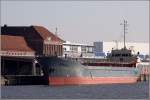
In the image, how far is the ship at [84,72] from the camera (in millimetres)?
56906

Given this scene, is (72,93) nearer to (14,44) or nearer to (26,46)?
(14,44)

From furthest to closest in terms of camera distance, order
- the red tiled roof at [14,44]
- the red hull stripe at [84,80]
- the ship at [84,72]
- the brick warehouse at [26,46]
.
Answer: the red tiled roof at [14,44], the brick warehouse at [26,46], the ship at [84,72], the red hull stripe at [84,80]

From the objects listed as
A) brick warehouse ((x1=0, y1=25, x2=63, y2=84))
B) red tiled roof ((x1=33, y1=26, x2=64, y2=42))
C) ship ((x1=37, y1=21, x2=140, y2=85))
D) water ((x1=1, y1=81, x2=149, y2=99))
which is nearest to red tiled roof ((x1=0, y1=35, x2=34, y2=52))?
brick warehouse ((x1=0, y1=25, x2=63, y2=84))

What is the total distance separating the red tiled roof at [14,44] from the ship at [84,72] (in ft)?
66.6

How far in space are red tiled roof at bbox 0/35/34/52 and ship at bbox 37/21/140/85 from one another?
799 inches

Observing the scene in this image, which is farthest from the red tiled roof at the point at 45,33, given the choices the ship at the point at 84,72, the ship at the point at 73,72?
the ship at the point at 73,72

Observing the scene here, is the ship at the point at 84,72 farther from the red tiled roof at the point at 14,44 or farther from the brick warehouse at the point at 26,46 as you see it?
the red tiled roof at the point at 14,44

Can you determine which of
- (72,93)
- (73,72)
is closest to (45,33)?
(73,72)

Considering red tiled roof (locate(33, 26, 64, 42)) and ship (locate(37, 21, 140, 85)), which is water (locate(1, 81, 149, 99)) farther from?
A: red tiled roof (locate(33, 26, 64, 42))

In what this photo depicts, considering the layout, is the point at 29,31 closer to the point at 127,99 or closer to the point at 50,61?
the point at 50,61

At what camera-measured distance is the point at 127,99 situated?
36.9 meters

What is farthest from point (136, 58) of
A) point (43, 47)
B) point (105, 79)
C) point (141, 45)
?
point (141, 45)

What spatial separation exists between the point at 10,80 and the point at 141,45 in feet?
227

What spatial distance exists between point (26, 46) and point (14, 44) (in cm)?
261
